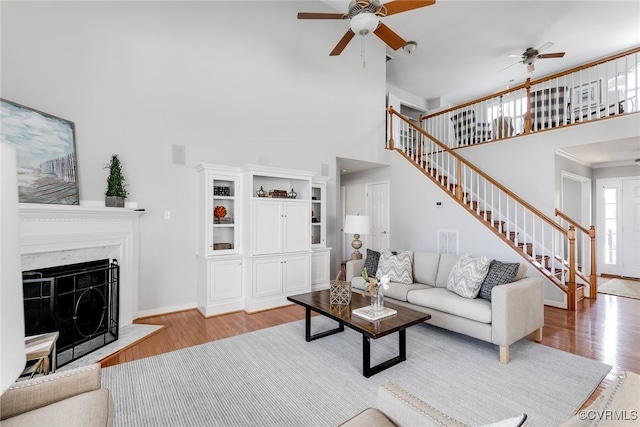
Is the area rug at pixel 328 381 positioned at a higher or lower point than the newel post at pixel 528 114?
lower

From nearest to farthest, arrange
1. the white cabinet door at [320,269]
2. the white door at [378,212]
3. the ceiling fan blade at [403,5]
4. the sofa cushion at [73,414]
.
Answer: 1. the sofa cushion at [73,414]
2. the ceiling fan blade at [403,5]
3. the white cabinet door at [320,269]
4. the white door at [378,212]

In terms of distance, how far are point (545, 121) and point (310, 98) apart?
4237mm

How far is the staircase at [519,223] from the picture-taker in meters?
4.50

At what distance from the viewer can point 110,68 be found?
144 inches

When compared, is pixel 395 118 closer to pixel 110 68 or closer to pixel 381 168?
Result: pixel 381 168

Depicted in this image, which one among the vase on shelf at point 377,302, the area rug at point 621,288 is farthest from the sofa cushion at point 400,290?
the area rug at point 621,288

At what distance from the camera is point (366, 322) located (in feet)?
8.43

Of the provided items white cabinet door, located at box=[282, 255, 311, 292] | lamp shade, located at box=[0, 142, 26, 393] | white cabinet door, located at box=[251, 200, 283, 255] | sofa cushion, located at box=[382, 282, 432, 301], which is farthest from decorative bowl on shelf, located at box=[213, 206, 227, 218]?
lamp shade, located at box=[0, 142, 26, 393]

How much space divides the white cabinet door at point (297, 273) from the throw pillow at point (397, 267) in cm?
117

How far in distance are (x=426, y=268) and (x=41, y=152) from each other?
14.7 feet

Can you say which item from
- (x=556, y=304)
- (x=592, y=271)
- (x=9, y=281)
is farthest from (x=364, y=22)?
(x=592, y=271)

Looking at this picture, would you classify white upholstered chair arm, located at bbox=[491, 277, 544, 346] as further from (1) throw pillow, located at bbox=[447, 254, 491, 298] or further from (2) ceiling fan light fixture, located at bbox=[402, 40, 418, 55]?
(2) ceiling fan light fixture, located at bbox=[402, 40, 418, 55]

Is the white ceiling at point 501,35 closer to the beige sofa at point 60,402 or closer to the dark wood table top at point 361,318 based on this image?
the dark wood table top at point 361,318

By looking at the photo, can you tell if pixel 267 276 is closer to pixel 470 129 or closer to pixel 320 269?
pixel 320 269
